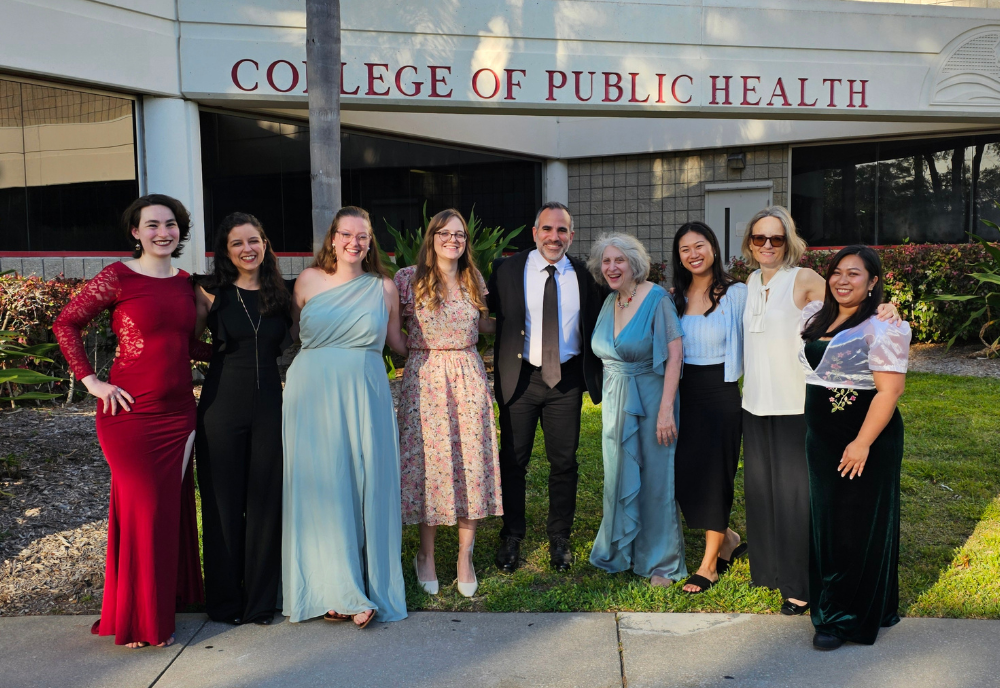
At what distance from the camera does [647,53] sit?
1028cm

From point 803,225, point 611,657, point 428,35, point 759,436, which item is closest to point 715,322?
point 759,436

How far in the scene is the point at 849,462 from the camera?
A: 339 centimetres

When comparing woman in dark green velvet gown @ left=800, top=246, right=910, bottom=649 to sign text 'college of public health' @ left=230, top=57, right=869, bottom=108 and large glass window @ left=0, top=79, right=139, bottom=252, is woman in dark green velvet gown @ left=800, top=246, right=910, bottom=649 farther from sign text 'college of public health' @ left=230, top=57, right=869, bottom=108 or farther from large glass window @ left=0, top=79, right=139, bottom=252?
large glass window @ left=0, top=79, right=139, bottom=252

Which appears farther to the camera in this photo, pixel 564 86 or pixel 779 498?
pixel 564 86

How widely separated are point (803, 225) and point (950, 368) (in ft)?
14.7

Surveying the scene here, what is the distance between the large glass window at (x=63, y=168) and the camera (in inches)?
317

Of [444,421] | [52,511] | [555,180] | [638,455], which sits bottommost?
[52,511]

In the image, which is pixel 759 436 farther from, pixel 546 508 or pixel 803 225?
pixel 803 225

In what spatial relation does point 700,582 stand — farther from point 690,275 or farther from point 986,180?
point 986,180

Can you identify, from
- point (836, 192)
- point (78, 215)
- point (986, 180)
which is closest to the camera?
point (78, 215)

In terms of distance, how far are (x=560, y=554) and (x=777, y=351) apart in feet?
5.16

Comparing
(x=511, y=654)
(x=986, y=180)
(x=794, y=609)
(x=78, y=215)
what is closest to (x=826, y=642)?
(x=794, y=609)

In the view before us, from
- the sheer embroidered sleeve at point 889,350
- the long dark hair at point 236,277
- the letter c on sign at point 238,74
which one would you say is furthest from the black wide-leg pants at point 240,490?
the letter c on sign at point 238,74

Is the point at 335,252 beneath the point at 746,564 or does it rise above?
above
